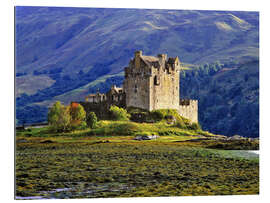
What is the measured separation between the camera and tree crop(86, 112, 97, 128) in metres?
36.7

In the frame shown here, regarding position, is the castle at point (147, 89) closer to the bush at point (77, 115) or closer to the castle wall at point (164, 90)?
the castle wall at point (164, 90)

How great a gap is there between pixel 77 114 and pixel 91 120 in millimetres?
1220

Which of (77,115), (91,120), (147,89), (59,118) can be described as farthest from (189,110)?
(59,118)

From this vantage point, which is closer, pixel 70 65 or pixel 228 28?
pixel 70 65

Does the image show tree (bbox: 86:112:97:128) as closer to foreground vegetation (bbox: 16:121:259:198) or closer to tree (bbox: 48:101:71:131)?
foreground vegetation (bbox: 16:121:259:198)

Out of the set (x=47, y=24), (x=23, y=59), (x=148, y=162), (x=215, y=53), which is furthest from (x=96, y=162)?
(x=215, y=53)

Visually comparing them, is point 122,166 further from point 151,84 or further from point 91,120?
point 151,84

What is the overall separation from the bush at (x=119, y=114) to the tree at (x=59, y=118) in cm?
413

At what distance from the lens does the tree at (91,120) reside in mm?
36688

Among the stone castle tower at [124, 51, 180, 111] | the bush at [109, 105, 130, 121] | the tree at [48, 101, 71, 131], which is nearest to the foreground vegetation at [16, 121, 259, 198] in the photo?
the tree at [48, 101, 71, 131]
